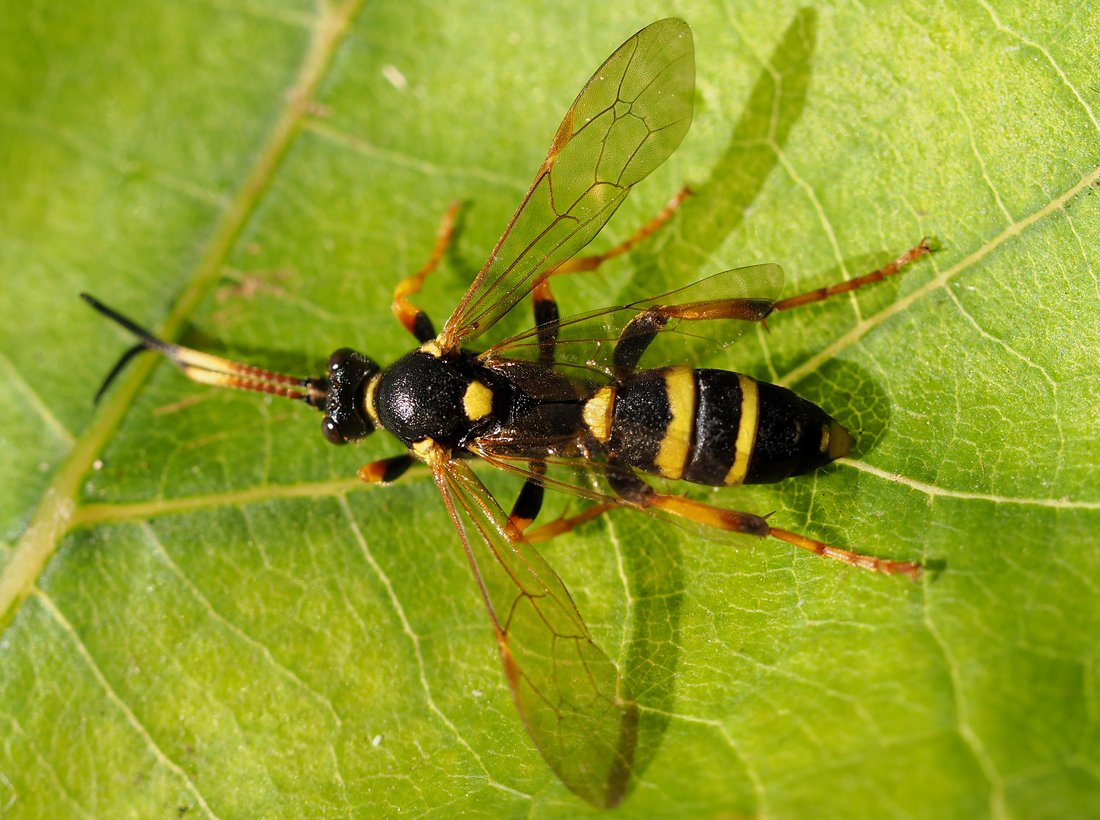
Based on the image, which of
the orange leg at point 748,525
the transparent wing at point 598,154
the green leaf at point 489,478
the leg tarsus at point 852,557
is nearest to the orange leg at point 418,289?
the green leaf at point 489,478

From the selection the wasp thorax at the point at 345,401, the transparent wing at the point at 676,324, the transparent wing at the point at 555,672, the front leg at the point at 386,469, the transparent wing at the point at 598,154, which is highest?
the transparent wing at the point at 598,154

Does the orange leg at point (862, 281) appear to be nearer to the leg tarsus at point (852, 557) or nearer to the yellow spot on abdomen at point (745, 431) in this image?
the yellow spot on abdomen at point (745, 431)

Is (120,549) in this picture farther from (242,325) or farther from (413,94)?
(413,94)

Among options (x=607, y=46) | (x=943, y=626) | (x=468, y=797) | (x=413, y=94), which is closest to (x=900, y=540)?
(x=943, y=626)

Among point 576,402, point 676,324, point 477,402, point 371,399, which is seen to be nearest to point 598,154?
point 676,324

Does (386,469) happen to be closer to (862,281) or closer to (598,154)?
(598,154)

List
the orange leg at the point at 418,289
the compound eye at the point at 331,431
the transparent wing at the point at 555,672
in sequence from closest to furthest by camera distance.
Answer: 1. the transparent wing at the point at 555,672
2. the compound eye at the point at 331,431
3. the orange leg at the point at 418,289

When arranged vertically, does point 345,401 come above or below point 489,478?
above

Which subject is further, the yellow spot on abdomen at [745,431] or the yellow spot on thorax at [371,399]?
the yellow spot on thorax at [371,399]
